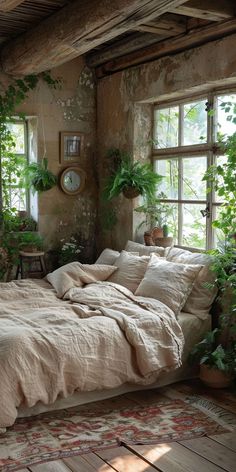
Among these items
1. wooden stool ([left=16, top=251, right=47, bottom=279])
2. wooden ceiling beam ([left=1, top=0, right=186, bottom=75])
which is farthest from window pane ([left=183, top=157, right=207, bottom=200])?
wooden stool ([left=16, top=251, right=47, bottom=279])

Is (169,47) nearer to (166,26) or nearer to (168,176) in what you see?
(166,26)

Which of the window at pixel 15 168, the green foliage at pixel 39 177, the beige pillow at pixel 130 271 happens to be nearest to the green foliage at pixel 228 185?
the beige pillow at pixel 130 271

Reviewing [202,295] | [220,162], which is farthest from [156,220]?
[202,295]

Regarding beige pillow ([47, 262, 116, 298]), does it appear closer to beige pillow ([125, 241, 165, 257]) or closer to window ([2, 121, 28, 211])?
beige pillow ([125, 241, 165, 257])

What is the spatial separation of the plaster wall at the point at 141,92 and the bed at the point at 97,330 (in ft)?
3.23

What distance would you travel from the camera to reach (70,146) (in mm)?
5871

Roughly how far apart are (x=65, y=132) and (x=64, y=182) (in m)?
0.53

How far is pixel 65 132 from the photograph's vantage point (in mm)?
5801

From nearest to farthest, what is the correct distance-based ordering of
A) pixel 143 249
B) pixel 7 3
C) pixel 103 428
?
pixel 103 428, pixel 7 3, pixel 143 249

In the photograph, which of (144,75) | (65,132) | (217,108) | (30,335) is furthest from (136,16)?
(65,132)

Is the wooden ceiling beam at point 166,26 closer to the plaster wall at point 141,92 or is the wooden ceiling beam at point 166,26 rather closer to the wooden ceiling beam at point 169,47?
the wooden ceiling beam at point 169,47

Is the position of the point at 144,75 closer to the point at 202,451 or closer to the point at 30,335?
the point at 30,335

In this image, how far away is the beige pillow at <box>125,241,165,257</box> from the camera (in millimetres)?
4781

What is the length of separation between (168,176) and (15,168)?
1582 millimetres
